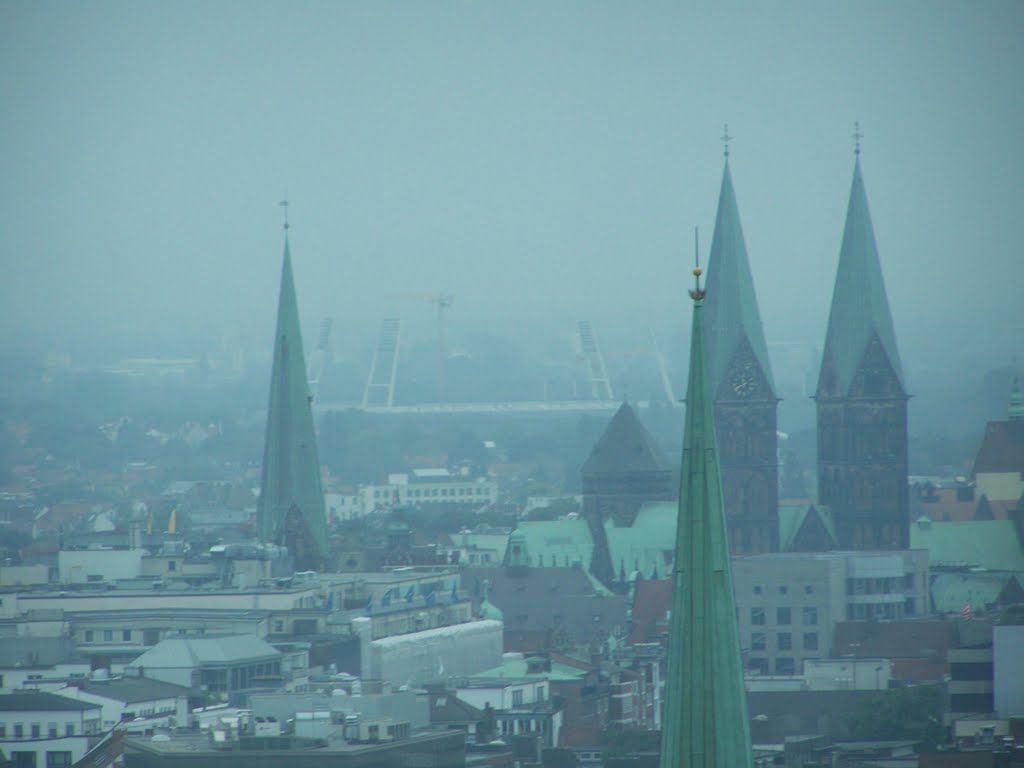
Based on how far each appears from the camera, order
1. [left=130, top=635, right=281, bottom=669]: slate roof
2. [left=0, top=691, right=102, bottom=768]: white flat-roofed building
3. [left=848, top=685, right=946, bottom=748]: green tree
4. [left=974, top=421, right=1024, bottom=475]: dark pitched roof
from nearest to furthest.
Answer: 1. [left=0, top=691, right=102, bottom=768]: white flat-roofed building
2. [left=848, top=685, right=946, bottom=748]: green tree
3. [left=130, top=635, right=281, bottom=669]: slate roof
4. [left=974, top=421, right=1024, bottom=475]: dark pitched roof

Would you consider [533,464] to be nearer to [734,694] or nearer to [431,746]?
[431,746]

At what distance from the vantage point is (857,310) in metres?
96.1

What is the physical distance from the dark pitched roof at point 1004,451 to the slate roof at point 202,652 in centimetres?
5669

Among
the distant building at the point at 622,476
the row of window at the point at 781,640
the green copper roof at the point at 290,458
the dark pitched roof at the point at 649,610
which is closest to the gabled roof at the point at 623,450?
the distant building at the point at 622,476

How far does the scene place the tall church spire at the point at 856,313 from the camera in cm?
9575

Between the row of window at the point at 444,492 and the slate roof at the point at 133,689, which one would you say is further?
the row of window at the point at 444,492

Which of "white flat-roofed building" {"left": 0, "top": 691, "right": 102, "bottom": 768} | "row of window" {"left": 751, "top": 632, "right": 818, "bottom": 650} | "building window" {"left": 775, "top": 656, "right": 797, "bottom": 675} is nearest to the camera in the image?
"white flat-roofed building" {"left": 0, "top": 691, "right": 102, "bottom": 768}

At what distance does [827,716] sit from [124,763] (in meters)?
20.4

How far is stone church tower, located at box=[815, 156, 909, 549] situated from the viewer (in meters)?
95.7

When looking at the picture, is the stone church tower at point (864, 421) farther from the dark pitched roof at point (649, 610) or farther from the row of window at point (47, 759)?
the row of window at point (47, 759)

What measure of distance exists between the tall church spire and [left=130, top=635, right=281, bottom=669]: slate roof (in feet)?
88.4

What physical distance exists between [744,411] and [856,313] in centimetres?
377

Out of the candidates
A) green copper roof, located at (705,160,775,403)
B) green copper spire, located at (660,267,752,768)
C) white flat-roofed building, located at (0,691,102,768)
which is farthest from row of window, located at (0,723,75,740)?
green copper roof, located at (705,160,775,403)

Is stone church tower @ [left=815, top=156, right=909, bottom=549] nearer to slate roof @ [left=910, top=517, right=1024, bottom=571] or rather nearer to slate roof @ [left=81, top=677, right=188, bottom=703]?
slate roof @ [left=910, top=517, right=1024, bottom=571]
